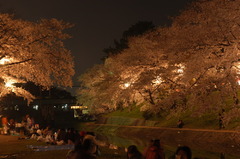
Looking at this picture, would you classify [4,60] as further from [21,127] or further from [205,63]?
[205,63]

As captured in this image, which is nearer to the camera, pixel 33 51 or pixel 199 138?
pixel 33 51

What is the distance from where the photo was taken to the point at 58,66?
17234 millimetres

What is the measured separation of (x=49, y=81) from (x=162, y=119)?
1680 centimetres

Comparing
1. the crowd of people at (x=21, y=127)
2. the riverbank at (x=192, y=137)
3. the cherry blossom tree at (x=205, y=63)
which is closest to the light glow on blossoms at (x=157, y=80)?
the cherry blossom tree at (x=205, y=63)

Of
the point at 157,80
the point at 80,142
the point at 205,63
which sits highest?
the point at 157,80

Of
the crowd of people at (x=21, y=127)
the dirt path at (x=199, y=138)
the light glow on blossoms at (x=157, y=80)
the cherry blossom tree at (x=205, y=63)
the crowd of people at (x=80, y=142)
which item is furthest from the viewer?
the light glow on blossoms at (x=157, y=80)

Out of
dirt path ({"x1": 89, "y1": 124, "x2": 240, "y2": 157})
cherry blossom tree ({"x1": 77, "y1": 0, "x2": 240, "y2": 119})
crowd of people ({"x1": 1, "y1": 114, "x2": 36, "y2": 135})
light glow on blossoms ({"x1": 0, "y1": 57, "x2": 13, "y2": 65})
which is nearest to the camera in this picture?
cherry blossom tree ({"x1": 77, "y1": 0, "x2": 240, "y2": 119})

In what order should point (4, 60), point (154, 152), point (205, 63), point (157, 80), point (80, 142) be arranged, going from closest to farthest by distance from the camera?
point (80, 142), point (154, 152), point (205, 63), point (4, 60), point (157, 80)

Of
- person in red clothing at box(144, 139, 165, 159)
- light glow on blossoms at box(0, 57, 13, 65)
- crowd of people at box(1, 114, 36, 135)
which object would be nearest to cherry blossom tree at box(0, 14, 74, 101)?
light glow on blossoms at box(0, 57, 13, 65)

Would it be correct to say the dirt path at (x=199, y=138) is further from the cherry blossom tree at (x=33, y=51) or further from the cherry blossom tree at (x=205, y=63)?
the cherry blossom tree at (x=33, y=51)

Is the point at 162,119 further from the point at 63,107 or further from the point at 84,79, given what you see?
the point at 63,107

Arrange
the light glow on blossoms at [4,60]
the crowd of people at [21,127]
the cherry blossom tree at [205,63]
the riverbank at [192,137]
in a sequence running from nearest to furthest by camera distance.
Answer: the cherry blossom tree at [205,63] < the light glow on blossoms at [4,60] < the riverbank at [192,137] < the crowd of people at [21,127]

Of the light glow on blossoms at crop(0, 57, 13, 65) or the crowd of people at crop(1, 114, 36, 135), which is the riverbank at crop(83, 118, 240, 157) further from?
the light glow on blossoms at crop(0, 57, 13, 65)

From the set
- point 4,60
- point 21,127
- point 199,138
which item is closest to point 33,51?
point 4,60
